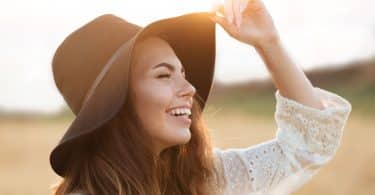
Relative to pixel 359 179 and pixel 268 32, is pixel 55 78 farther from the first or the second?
pixel 359 179

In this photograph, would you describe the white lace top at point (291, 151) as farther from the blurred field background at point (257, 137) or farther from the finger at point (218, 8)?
the blurred field background at point (257, 137)

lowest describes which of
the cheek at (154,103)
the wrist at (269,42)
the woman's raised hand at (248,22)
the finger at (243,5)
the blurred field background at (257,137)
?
the blurred field background at (257,137)

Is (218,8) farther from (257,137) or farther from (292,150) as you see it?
(257,137)

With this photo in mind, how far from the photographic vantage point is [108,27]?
125 inches

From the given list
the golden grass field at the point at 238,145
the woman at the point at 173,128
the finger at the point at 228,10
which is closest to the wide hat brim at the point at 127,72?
the woman at the point at 173,128

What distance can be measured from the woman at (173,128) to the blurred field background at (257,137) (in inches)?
243

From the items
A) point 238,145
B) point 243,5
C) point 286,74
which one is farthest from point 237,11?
point 238,145

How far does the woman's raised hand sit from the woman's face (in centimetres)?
23

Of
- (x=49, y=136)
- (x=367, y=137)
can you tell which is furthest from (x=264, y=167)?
(x=49, y=136)

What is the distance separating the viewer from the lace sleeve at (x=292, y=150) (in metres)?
3.23

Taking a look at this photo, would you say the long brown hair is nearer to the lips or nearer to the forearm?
the lips

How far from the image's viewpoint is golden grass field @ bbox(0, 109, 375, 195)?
11.6 metres

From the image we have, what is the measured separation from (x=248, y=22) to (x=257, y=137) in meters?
10.2

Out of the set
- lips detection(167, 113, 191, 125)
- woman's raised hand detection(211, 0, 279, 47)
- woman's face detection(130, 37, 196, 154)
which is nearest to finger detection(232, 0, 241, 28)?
woman's raised hand detection(211, 0, 279, 47)
